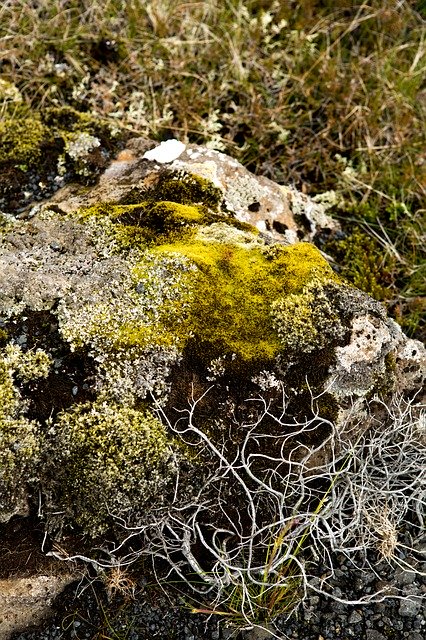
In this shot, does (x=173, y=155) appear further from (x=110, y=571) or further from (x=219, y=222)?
(x=110, y=571)

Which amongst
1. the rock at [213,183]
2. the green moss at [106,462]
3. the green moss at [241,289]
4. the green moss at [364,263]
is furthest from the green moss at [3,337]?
the green moss at [364,263]

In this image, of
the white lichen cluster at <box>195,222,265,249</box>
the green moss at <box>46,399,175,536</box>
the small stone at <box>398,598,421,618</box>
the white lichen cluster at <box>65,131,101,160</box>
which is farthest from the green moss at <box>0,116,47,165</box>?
the small stone at <box>398,598,421,618</box>

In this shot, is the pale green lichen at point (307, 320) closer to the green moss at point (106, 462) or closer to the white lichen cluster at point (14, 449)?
the green moss at point (106, 462)

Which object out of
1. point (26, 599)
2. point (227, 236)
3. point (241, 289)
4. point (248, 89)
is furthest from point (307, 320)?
point (248, 89)

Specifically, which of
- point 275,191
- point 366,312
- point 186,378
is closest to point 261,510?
point 186,378

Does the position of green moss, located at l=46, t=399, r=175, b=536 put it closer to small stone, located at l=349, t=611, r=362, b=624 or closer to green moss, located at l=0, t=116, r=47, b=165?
small stone, located at l=349, t=611, r=362, b=624
